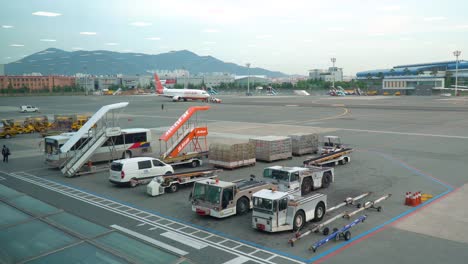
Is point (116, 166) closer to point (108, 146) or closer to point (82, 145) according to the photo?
point (108, 146)

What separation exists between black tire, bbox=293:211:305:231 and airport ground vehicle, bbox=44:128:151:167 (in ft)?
64.8

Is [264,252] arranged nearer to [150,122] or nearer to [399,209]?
[399,209]

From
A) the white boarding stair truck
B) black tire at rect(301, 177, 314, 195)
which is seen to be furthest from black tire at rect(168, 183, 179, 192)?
the white boarding stair truck

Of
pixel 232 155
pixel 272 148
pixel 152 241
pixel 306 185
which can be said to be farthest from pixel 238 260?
pixel 272 148

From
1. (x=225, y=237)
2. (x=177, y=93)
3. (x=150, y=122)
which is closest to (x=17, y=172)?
(x=225, y=237)

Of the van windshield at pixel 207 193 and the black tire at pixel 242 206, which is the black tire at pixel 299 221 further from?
the van windshield at pixel 207 193

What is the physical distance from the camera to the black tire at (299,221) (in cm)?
1780

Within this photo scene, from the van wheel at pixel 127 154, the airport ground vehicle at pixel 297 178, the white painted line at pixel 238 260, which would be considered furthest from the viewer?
the van wheel at pixel 127 154

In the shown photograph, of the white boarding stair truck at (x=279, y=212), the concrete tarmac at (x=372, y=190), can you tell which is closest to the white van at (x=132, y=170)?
the concrete tarmac at (x=372, y=190)

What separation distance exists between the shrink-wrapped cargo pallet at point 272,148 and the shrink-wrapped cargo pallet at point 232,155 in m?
1.62

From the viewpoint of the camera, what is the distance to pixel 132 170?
26.8m

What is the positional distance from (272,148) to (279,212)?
16588 millimetres

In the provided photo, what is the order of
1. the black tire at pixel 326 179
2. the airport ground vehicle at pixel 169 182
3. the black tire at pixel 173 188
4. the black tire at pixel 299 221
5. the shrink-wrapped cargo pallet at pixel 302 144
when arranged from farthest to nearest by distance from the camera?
1. the shrink-wrapped cargo pallet at pixel 302 144
2. the black tire at pixel 326 179
3. the black tire at pixel 173 188
4. the airport ground vehicle at pixel 169 182
5. the black tire at pixel 299 221

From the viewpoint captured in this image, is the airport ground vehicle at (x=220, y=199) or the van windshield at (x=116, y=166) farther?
the van windshield at (x=116, y=166)
